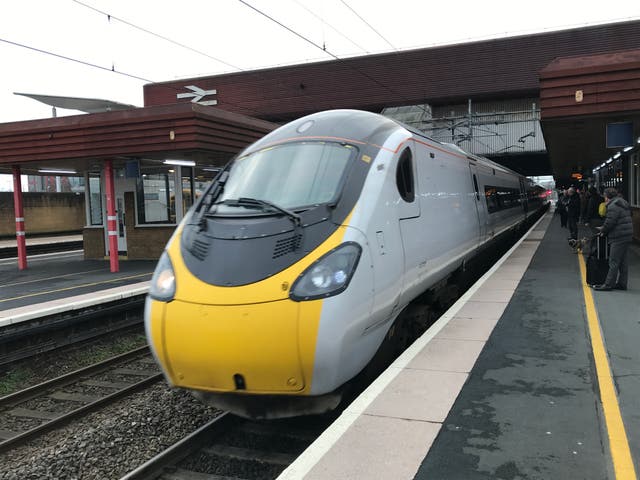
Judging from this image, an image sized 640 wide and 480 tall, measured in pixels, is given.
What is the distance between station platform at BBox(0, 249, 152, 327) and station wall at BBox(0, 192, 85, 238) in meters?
11.3

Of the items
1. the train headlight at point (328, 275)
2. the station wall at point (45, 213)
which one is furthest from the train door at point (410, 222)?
the station wall at point (45, 213)

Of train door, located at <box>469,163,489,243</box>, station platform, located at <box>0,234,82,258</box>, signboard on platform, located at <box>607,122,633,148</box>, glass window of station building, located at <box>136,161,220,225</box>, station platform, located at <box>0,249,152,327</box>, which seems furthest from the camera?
station platform, located at <box>0,234,82,258</box>

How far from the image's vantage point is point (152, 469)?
429cm

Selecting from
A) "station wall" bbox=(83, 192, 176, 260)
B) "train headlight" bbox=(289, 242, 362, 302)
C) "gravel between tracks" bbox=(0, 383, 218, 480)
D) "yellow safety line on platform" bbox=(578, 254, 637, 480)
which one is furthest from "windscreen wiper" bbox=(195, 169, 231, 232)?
"station wall" bbox=(83, 192, 176, 260)

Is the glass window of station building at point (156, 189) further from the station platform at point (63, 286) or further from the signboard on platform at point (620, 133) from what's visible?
the signboard on platform at point (620, 133)

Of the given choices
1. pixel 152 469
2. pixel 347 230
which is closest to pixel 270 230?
pixel 347 230

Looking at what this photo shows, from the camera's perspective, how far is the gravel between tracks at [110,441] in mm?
4711

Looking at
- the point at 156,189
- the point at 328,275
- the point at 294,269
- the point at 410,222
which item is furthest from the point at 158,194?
the point at 328,275

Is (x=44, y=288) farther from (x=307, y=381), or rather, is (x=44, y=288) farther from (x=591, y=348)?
(x=591, y=348)

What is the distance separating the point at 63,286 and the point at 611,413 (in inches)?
463

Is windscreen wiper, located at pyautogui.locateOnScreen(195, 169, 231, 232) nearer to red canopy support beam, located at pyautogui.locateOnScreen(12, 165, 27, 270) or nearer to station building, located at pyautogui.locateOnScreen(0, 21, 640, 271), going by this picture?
station building, located at pyautogui.locateOnScreen(0, 21, 640, 271)

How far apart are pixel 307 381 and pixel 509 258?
9.93 metres

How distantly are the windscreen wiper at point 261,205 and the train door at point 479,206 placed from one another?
5.85 metres

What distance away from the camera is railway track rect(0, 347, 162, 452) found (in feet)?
18.9
